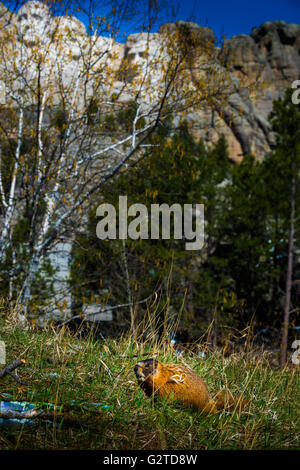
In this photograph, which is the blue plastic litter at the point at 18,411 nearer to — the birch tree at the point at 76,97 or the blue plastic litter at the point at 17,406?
the blue plastic litter at the point at 17,406

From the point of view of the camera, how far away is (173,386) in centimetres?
211

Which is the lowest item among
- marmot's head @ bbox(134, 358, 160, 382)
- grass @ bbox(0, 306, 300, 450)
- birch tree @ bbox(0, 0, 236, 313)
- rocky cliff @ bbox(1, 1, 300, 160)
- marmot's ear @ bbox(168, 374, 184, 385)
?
grass @ bbox(0, 306, 300, 450)

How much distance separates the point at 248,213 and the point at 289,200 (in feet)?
8.15

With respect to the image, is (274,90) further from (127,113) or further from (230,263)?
(127,113)

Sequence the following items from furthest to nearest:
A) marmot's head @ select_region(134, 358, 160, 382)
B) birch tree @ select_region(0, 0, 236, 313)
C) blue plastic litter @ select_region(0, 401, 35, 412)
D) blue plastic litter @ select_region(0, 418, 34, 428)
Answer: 1. birch tree @ select_region(0, 0, 236, 313)
2. marmot's head @ select_region(134, 358, 160, 382)
3. blue plastic litter @ select_region(0, 401, 35, 412)
4. blue plastic litter @ select_region(0, 418, 34, 428)

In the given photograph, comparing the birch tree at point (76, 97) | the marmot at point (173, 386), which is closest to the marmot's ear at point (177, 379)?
the marmot at point (173, 386)

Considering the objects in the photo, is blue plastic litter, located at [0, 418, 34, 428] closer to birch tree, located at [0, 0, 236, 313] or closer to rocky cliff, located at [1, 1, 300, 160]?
birch tree, located at [0, 0, 236, 313]

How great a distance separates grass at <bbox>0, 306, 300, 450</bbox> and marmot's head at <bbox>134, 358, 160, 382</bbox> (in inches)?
5.7

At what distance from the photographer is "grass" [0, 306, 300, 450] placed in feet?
5.46

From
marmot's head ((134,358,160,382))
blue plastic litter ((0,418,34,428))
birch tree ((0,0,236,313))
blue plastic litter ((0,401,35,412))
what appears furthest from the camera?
birch tree ((0,0,236,313))

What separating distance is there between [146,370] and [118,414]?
0.94 ft

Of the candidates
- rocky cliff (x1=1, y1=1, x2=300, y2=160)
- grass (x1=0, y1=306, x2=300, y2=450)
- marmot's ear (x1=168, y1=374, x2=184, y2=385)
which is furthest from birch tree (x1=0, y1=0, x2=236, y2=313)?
marmot's ear (x1=168, y1=374, x2=184, y2=385)

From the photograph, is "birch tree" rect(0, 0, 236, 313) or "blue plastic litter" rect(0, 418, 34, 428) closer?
"blue plastic litter" rect(0, 418, 34, 428)
